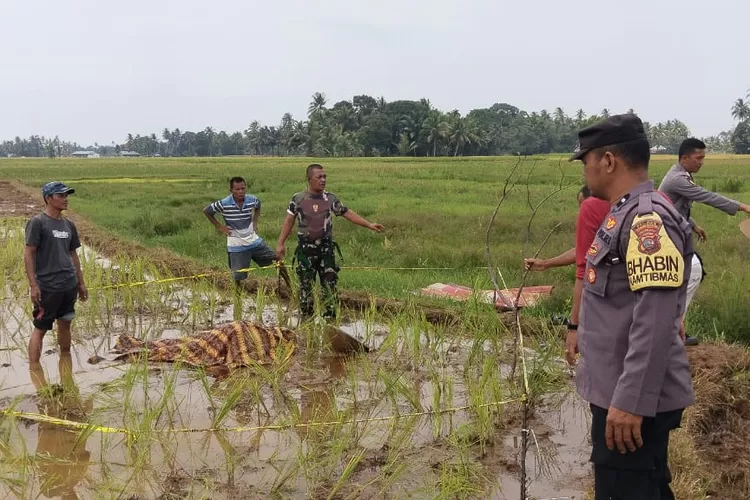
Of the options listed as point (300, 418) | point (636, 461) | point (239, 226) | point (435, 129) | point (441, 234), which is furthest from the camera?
point (435, 129)

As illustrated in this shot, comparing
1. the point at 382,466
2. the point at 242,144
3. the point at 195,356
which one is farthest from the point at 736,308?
the point at 242,144

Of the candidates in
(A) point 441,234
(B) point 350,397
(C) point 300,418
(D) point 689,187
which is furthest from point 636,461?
(A) point 441,234

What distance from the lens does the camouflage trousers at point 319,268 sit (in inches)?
207

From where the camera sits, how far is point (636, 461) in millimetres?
1705

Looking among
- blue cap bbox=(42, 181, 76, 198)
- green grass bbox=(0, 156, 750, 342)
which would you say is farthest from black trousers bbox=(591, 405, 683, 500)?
blue cap bbox=(42, 181, 76, 198)

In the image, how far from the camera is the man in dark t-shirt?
4031mm

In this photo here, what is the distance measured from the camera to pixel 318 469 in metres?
2.75

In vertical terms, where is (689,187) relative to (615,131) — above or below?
below

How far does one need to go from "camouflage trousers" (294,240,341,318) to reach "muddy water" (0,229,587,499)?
0.98 metres

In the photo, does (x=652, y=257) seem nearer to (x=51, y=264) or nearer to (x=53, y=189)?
(x=53, y=189)

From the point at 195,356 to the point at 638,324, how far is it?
3.37 metres

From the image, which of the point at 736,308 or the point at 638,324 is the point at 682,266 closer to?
the point at 638,324

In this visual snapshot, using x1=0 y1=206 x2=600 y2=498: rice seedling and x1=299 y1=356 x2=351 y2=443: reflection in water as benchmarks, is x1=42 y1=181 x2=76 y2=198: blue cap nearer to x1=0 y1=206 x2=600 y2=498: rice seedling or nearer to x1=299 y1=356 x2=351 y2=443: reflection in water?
x1=0 y1=206 x2=600 y2=498: rice seedling

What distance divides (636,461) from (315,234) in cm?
377
